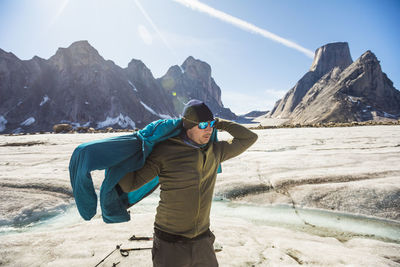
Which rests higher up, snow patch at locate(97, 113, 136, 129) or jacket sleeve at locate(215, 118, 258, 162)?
snow patch at locate(97, 113, 136, 129)

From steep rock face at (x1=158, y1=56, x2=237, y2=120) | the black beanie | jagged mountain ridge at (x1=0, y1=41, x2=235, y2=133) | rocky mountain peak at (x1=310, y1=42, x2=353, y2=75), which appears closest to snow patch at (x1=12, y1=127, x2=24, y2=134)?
jagged mountain ridge at (x1=0, y1=41, x2=235, y2=133)

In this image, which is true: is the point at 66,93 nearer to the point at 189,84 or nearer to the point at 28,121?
the point at 28,121

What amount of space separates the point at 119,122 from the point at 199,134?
96.3 m

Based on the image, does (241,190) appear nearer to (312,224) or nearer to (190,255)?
(312,224)

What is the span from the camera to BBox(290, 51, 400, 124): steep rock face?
80.3 metres

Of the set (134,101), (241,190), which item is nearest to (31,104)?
(134,101)

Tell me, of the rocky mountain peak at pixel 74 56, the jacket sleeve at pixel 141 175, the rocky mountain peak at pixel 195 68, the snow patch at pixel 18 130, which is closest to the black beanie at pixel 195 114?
the jacket sleeve at pixel 141 175

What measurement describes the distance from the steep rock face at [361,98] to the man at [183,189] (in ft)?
296

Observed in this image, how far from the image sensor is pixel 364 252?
315 cm

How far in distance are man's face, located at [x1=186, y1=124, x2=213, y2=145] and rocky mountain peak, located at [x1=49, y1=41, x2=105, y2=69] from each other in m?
113

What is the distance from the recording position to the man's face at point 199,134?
2.02 metres

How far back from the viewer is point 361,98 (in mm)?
88125

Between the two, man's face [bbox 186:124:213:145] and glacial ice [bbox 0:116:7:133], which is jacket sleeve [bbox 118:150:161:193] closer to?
man's face [bbox 186:124:213:145]

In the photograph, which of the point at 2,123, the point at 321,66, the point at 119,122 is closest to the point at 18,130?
the point at 2,123
